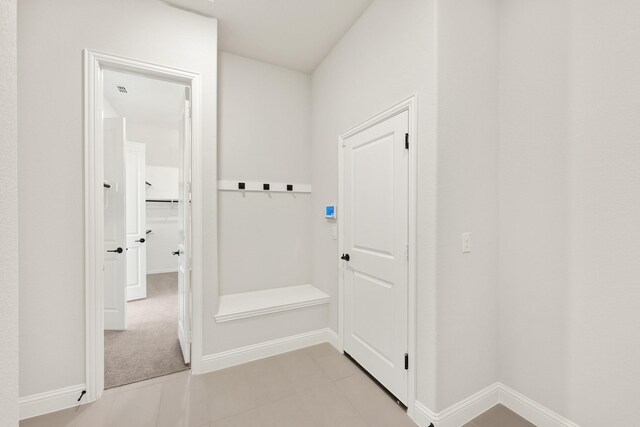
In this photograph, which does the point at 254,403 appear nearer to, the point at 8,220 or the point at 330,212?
the point at 330,212

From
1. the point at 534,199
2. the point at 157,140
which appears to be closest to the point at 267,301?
the point at 534,199

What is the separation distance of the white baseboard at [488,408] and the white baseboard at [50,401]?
2278 millimetres

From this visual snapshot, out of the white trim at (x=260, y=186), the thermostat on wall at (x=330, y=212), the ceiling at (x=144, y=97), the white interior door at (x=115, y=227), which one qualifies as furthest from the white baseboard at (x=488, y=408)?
the ceiling at (x=144, y=97)

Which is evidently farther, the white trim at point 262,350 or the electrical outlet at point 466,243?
the white trim at point 262,350

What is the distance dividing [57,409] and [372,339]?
221 cm

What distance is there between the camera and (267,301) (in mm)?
2584

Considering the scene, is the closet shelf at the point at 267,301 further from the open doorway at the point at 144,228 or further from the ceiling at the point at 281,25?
the ceiling at the point at 281,25

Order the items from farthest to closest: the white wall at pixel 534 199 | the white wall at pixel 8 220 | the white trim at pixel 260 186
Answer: the white trim at pixel 260 186 < the white wall at pixel 534 199 < the white wall at pixel 8 220

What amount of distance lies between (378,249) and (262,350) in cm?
142

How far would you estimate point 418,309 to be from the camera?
67.5 inches

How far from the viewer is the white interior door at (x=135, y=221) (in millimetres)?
3910

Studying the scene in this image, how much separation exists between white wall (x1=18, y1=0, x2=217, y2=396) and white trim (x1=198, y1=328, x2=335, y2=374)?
86 cm

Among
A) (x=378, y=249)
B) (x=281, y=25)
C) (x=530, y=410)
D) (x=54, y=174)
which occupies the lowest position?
(x=530, y=410)

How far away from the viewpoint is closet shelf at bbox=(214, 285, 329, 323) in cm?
234
